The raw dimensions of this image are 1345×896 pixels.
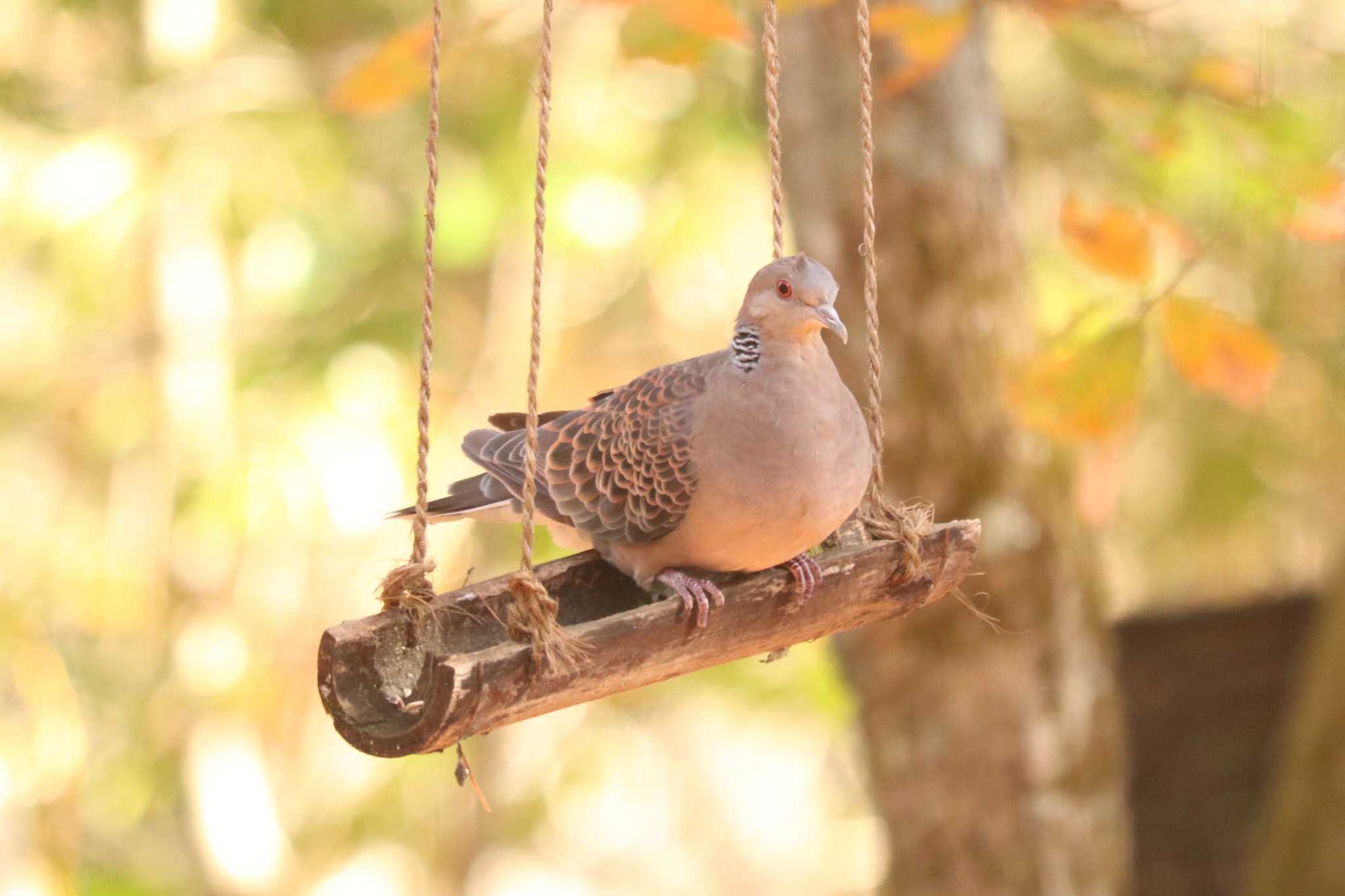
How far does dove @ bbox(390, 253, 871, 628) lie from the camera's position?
2.37 meters

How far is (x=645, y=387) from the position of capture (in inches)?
109

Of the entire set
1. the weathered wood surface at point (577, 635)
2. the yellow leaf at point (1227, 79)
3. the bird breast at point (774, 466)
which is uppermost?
the yellow leaf at point (1227, 79)

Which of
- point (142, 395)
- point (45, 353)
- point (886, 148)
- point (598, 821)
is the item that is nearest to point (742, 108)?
point (886, 148)

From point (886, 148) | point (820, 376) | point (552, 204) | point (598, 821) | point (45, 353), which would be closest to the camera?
point (820, 376)

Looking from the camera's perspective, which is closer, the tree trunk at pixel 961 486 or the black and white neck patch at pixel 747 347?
the black and white neck patch at pixel 747 347

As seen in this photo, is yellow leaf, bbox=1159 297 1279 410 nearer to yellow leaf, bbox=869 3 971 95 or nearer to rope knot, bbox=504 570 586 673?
yellow leaf, bbox=869 3 971 95

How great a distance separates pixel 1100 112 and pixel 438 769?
14.6 feet

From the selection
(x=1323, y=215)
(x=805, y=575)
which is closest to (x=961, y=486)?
(x=1323, y=215)

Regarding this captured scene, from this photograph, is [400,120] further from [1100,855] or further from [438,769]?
[1100,855]

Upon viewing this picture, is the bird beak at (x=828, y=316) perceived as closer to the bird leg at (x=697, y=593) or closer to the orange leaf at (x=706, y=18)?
the bird leg at (x=697, y=593)

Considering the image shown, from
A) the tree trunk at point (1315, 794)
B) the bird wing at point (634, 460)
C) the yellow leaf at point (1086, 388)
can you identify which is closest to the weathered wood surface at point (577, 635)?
the bird wing at point (634, 460)

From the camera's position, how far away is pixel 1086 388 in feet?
12.1

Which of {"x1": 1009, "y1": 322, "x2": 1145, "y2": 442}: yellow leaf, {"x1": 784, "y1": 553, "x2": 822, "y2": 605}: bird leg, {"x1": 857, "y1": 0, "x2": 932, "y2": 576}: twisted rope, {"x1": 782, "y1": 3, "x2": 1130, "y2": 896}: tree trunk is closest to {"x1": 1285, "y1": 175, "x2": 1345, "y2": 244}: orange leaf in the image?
{"x1": 1009, "y1": 322, "x2": 1145, "y2": 442}: yellow leaf

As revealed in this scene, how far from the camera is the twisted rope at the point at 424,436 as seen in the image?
2.03 m
